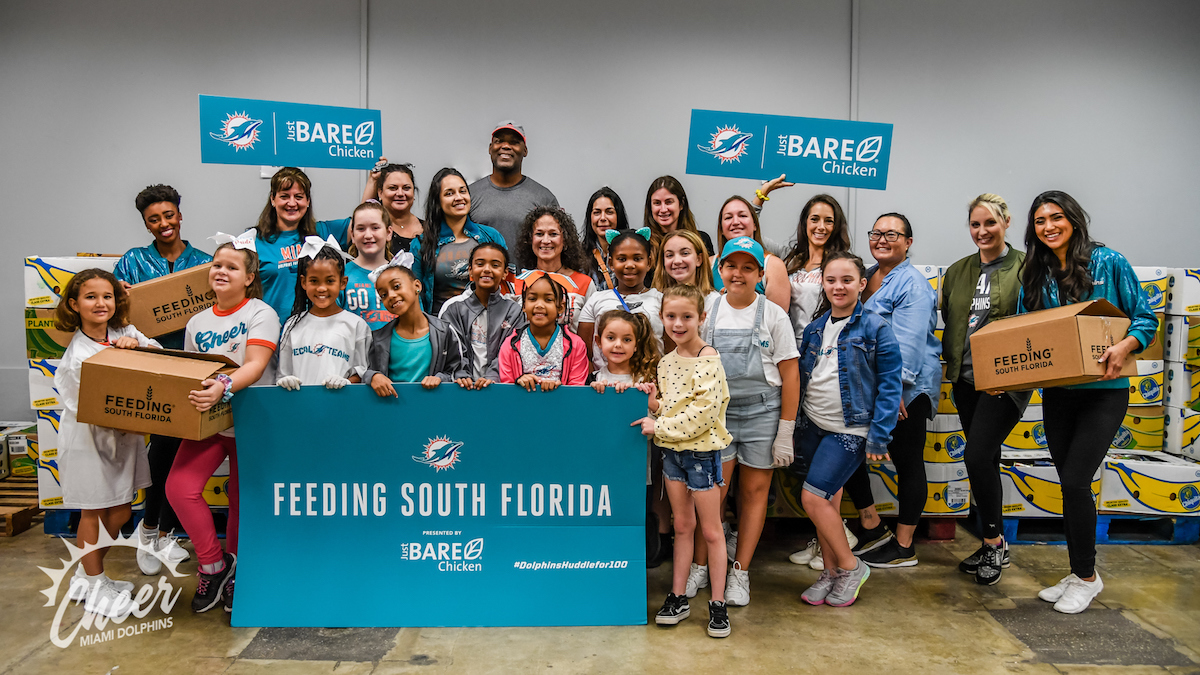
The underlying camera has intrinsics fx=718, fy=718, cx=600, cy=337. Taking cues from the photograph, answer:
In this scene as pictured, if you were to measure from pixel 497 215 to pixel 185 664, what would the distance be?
8.51 ft

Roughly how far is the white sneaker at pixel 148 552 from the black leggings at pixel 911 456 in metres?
3.46

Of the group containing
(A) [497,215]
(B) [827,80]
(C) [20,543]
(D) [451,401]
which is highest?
(B) [827,80]

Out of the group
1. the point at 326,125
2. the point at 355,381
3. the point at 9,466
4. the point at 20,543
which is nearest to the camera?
the point at 355,381

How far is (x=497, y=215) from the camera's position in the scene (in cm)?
411

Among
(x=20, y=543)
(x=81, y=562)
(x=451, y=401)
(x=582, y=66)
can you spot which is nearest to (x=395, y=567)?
(x=451, y=401)

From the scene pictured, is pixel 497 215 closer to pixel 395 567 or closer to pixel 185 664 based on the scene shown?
pixel 395 567

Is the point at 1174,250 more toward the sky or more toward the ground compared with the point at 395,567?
more toward the sky

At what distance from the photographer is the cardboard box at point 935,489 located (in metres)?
3.84

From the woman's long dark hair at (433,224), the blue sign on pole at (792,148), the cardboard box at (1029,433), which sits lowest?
the cardboard box at (1029,433)

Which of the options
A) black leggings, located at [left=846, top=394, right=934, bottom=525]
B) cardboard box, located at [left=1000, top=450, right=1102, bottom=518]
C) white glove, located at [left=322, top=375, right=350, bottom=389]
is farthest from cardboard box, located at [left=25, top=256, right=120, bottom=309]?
cardboard box, located at [left=1000, top=450, right=1102, bottom=518]

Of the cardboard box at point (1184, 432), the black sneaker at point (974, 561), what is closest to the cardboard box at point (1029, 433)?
the cardboard box at point (1184, 432)

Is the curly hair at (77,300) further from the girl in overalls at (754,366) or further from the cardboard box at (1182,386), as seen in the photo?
the cardboard box at (1182,386)

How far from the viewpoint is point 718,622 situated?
2.67m

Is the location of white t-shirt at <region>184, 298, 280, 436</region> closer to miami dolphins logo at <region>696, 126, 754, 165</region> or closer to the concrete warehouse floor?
the concrete warehouse floor
